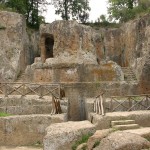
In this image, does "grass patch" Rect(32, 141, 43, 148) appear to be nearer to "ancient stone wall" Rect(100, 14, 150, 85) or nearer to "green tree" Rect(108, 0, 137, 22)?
"ancient stone wall" Rect(100, 14, 150, 85)

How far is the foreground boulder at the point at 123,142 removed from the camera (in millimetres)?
7941

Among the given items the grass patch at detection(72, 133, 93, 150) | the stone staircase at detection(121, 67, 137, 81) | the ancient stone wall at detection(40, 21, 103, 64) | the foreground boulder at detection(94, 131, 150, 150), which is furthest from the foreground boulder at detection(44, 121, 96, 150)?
Result: the ancient stone wall at detection(40, 21, 103, 64)

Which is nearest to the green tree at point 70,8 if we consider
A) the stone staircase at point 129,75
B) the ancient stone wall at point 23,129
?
the stone staircase at point 129,75

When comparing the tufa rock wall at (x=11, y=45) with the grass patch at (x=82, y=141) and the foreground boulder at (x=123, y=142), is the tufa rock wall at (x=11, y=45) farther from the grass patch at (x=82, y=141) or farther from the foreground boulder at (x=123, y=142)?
the foreground boulder at (x=123, y=142)

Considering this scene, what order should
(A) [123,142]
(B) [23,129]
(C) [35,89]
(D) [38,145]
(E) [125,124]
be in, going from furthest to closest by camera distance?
(C) [35,89] → (B) [23,129] → (D) [38,145] → (E) [125,124] → (A) [123,142]

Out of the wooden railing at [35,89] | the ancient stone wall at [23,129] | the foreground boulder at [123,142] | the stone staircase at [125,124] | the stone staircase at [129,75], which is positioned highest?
the stone staircase at [129,75]

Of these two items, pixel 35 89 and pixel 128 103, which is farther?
pixel 35 89

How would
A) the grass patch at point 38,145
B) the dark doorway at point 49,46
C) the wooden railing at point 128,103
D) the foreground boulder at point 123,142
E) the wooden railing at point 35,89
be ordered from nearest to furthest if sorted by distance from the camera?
the foreground boulder at point 123,142 → the grass patch at point 38,145 → the wooden railing at point 128,103 → the wooden railing at point 35,89 → the dark doorway at point 49,46

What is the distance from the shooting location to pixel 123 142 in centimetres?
798

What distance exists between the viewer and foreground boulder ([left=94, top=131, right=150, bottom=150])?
7.94m

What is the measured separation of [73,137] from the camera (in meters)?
10.1

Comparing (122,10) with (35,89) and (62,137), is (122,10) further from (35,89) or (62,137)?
(62,137)

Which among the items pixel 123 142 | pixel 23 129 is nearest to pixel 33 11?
pixel 23 129

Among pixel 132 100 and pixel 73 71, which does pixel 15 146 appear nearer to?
pixel 132 100
